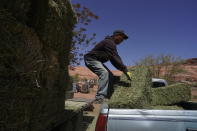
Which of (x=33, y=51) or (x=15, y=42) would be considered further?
(x=33, y=51)

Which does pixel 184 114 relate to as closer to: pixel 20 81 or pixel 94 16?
pixel 20 81

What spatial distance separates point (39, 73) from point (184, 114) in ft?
6.57

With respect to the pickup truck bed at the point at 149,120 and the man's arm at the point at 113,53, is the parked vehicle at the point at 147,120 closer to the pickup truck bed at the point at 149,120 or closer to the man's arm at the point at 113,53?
the pickup truck bed at the point at 149,120

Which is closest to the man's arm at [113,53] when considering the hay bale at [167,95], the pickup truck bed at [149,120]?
the hay bale at [167,95]

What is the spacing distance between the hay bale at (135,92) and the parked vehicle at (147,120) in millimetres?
526

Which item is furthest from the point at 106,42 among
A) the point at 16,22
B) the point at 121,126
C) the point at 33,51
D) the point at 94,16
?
the point at 94,16

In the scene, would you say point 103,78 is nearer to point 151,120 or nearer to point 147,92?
point 147,92

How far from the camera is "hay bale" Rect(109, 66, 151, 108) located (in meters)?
3.57

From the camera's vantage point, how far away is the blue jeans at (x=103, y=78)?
16.3ft

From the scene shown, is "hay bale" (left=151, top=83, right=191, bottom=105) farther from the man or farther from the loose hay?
the man

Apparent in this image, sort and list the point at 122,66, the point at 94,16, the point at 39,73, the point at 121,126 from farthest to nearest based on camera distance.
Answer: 1. the point at 94,16
2. the point at 122,66
3. the point at 39,73
4. the point at 121,126

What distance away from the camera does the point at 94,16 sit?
51.1 feet

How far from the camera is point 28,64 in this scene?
3514mm

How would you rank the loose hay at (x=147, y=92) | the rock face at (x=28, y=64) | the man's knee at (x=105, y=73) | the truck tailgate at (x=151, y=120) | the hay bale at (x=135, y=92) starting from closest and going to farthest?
the truck tailgate at (x=151, y=120) → the rock face at (x=28, y=64) → the hay bale at (x=135, y=92) → the loose hay at (x=147, y=92) → the man's knee at (x=105, y=73)
